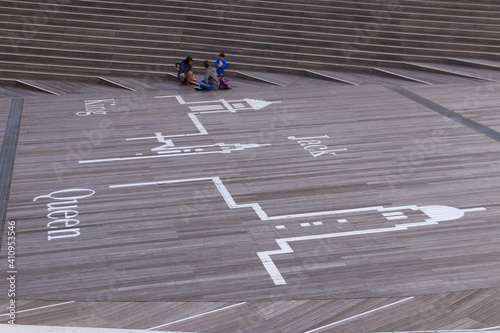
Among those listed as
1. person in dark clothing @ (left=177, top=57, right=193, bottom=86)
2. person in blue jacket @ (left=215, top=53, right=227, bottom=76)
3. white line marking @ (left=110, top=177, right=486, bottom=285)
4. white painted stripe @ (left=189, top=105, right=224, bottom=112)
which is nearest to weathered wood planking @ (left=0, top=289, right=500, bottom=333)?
white line marking @ (left=110, top=177, right=486, bottom=285)

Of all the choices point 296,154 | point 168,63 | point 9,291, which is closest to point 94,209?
point 9,291

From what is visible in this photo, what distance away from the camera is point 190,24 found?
15828 mm

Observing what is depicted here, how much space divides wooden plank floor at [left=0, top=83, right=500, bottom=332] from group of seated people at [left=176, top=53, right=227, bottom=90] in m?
1.22

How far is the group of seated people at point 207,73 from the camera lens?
13445 mm

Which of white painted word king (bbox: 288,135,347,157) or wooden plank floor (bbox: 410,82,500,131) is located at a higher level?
wooden plank floor (bbox: 410,82,500,131)

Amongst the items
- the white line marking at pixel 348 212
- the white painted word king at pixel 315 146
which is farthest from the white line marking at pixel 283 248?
the white painted word king at pixel 315 146

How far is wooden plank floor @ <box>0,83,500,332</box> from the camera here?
607 cm

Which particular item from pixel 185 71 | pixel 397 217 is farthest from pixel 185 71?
pixel 397 217

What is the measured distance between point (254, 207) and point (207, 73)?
20.3 ft

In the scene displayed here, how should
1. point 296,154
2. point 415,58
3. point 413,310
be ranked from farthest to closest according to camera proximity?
point 415,58
point 296,154
point 413,310

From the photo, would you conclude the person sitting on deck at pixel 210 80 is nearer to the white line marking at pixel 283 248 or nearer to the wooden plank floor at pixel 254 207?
the wooden plank floor at pixel 254 207

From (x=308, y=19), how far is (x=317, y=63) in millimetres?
1667

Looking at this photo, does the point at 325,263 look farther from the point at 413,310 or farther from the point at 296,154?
the point at 296,154

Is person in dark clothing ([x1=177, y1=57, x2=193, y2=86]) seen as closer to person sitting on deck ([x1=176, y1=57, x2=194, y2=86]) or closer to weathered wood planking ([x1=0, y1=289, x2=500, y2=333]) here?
person sitting on deck ([x1=176, y1=57, x2=194, y2=86])
